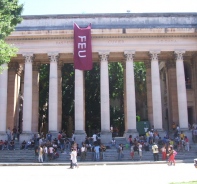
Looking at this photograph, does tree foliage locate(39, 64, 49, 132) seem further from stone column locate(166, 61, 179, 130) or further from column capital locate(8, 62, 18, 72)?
stone column locate(166, 61, 179, 130)

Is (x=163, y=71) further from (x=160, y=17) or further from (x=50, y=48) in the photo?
(x=50, y=48)

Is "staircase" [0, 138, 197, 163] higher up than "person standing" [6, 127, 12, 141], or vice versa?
"person standing" [6, 127, 12, 141]

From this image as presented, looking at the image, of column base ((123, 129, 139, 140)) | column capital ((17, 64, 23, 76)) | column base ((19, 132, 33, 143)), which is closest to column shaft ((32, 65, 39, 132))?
column capital ((17, 64, 23, 76))

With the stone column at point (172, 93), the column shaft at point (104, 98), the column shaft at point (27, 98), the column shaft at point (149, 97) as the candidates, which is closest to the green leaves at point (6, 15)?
the column shaft at point (27, 98)

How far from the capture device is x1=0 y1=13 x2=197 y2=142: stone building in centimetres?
3494

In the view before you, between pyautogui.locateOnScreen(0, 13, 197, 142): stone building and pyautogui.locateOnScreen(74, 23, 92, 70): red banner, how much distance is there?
0.99 metres

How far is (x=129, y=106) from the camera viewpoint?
34812 mm

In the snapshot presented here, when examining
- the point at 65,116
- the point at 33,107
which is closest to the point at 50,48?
the point at 33,107

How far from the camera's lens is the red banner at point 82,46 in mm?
35156

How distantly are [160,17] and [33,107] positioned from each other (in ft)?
62.6

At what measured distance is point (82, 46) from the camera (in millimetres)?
35469

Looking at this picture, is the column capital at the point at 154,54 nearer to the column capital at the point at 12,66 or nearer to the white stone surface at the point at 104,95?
the white stone surface at the point at 104,95

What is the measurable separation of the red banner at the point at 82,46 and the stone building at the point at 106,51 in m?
0.99

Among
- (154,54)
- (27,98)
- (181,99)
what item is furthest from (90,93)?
(181,99)
